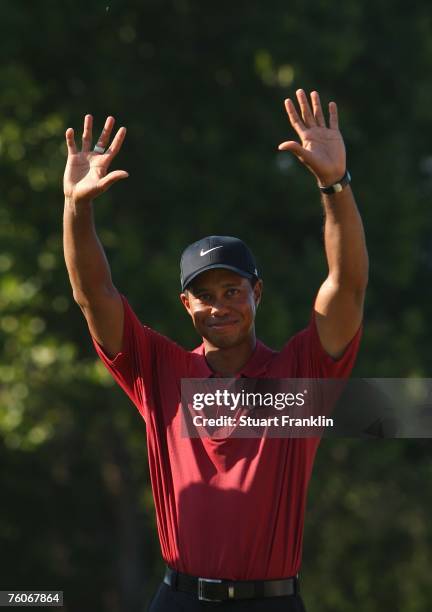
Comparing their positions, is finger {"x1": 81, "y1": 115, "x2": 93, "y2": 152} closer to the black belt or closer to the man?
the man

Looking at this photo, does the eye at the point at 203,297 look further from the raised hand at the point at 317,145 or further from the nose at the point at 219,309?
→ the raised hand at the point at 317,145

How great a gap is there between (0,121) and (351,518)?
6.19 metres

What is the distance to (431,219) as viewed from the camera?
1582cm

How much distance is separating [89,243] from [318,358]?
906 millimetres

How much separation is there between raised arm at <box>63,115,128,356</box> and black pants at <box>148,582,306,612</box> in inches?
36.8

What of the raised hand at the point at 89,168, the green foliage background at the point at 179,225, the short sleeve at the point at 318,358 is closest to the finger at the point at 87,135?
the raised hand at the point at 89,168

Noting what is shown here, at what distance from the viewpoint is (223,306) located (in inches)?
170

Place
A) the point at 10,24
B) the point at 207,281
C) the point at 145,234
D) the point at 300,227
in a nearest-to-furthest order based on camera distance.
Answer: the point at 207,281 < the point at 10,24 < the point at 145,234 < the point at 300,227

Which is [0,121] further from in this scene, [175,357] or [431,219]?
[175,357]

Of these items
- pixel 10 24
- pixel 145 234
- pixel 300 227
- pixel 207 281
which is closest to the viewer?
pixel 207 281

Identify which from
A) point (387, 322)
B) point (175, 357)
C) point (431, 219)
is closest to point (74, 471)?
point (387, 322)

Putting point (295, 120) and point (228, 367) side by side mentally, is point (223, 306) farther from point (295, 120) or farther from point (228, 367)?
point (295, 120)

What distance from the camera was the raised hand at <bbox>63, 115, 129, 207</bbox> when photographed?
4.17m

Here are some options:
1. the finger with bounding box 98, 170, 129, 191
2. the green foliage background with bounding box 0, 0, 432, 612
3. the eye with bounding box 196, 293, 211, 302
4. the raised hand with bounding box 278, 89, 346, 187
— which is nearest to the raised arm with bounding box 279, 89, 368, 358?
the raised hand with bounding box 278, 89, 346, 187
